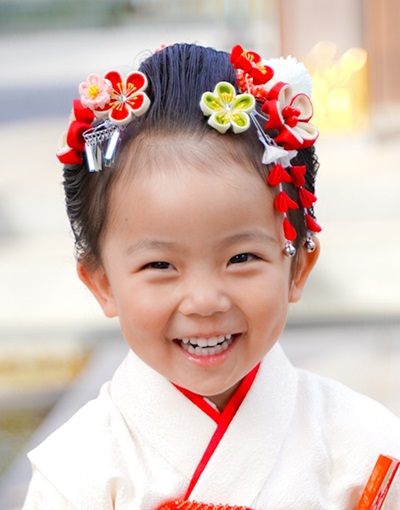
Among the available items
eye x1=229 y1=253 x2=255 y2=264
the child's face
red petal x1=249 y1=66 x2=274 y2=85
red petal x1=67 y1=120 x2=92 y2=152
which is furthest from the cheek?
red petal x1=249 y1=66 x2=274 y2=85

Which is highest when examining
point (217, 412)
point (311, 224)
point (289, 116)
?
point (289, 116)

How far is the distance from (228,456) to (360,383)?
1.59 m

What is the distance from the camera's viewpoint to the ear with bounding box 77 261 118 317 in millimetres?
1406

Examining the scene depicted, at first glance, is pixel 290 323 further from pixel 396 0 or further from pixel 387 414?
pixel 396 0

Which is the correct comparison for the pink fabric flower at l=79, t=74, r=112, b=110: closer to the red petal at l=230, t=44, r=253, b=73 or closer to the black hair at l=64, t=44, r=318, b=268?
the black hair at l=64, t=44, r=318, b=268

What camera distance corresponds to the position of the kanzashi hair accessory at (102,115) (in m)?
1.29

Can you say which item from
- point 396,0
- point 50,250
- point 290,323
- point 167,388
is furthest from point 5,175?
point 167,388

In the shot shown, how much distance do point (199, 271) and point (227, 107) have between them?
22cm

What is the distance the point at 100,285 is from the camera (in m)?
1.42

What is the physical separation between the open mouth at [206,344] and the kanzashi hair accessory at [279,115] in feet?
0.49

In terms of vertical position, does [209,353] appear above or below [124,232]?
below

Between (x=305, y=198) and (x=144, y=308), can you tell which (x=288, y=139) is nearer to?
(x=305, y=198)

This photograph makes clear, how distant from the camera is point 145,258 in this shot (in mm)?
1282

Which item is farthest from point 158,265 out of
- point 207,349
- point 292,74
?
point 292,74
